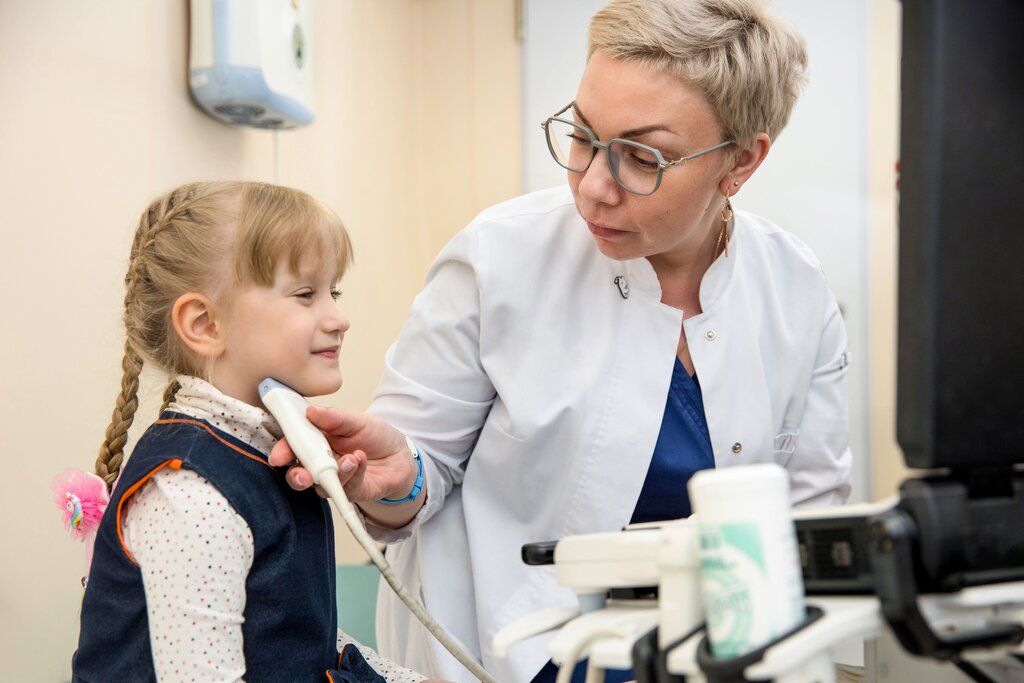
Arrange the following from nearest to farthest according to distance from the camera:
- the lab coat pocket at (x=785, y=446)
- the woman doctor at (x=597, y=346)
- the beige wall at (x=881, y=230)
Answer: the woman doctor at (x=597, y=346)
the lab coat pocket at (x=785, y=446)
the beige wall at (x=881, y=230)

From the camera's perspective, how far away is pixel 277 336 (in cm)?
110

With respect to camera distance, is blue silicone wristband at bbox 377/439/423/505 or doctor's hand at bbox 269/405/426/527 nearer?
doctor's hand at bbox 269/405/426/527

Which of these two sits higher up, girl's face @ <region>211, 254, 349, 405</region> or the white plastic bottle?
girl's face @ <region>211, 254, 349, 405</region>

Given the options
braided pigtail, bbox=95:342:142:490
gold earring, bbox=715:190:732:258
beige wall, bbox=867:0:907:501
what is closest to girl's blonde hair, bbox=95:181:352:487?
braided pigtail, bbox=95:342:142:490

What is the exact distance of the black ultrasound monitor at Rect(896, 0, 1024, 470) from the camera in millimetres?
573

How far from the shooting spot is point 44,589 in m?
1.65

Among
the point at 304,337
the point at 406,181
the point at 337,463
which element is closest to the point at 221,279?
the point at 304,337

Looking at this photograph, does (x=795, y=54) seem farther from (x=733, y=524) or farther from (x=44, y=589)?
(x=44, y=589)

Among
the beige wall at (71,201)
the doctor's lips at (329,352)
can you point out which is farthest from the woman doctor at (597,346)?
the beige wall at (71,201)

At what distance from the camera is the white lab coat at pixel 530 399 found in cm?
137

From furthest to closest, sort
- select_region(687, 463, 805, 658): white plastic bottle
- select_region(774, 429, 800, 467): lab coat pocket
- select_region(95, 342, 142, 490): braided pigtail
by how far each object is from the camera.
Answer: select_region(774, 429, 800, 467): lab coat pocket, select_region(95, 342, 142, 490): braided pigtail, select_region(687, 463, 805, 658): white plastic bottle

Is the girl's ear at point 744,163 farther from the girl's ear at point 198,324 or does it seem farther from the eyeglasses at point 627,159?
the girl's ear at point 198,324

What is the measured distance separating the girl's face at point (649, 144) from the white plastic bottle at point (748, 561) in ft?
2.52

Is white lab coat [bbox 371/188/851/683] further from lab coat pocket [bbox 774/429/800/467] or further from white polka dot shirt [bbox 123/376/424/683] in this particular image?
white polka dot shirt [bbox 123/376/424/683]
